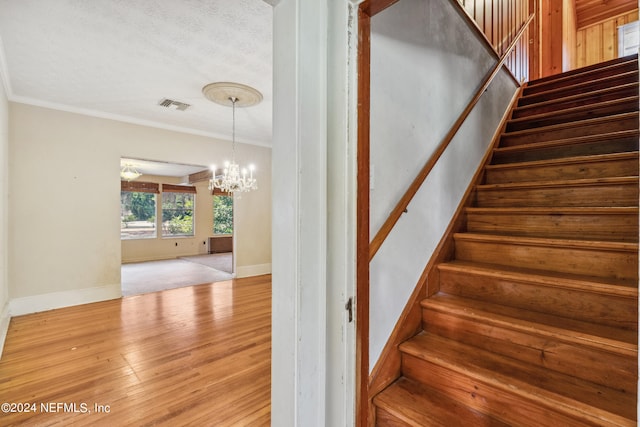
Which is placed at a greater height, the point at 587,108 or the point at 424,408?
the point at 587,108

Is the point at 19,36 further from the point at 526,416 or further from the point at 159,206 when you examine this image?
the point at 159,206

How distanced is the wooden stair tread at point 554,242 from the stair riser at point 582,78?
102 inches

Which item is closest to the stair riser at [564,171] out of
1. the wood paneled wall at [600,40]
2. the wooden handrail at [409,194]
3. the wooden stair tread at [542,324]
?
the wooden handrail at [409,194]

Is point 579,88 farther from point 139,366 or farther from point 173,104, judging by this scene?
point 139,366

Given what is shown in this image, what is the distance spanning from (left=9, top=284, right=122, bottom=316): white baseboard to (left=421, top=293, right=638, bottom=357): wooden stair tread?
428 cm

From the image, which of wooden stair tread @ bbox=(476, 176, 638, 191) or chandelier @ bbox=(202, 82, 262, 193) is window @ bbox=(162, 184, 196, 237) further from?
wooden stair tread @ bbox=(476, 176, 638, 191)

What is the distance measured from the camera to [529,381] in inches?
48.7

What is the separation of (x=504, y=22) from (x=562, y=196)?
98.5 inches

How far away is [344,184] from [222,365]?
197 centimetres

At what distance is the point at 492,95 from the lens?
2898 mm

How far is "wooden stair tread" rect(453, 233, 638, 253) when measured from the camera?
1.46 meters

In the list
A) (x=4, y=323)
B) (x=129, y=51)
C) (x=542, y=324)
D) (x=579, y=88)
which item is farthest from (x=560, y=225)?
(x=4, y=323)

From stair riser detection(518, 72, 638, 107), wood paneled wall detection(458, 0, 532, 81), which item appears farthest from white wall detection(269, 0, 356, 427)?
stair riser detection(518, 72, 638, 107)

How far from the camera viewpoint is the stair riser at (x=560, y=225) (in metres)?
1.65
